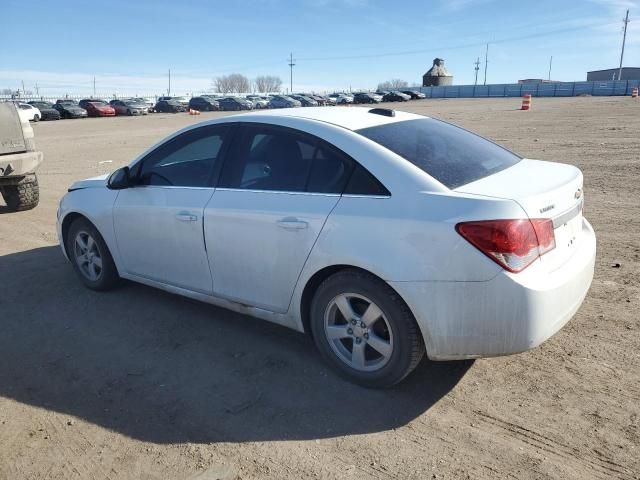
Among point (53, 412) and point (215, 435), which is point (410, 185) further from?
point (53, 412)

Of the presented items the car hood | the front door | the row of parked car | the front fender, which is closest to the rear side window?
the front door

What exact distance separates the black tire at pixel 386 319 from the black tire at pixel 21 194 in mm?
6616

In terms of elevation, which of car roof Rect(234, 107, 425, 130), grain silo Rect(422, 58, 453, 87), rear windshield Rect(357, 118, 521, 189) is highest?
grain silo Rect(422, 58, 453, 87)

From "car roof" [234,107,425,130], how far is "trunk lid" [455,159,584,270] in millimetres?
878

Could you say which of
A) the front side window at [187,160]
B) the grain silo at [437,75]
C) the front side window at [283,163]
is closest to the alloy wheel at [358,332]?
the front side window at [283,163]

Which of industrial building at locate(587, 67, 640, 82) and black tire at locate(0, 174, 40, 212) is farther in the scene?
industrial building at locate(587, 67, 640, 82)

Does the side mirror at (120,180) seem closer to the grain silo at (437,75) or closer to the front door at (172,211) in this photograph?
the front door at (172,211)

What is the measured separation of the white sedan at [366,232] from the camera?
2783 mm

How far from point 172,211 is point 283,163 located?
3.37ft

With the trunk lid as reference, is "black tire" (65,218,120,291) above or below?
below

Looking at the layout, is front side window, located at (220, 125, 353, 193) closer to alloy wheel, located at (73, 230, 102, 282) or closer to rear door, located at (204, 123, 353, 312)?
rear door, located at (204, 123, 353, 312)

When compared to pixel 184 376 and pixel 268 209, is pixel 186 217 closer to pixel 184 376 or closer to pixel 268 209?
pixel 268 209

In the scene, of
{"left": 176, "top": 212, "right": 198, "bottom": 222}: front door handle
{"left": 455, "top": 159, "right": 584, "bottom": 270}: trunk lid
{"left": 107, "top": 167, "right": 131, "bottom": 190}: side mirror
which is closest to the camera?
{"left": 455, "top": 159, "right": 584, "bottom": 270}: trunk lid

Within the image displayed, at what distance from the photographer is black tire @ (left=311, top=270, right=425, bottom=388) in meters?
3.01
